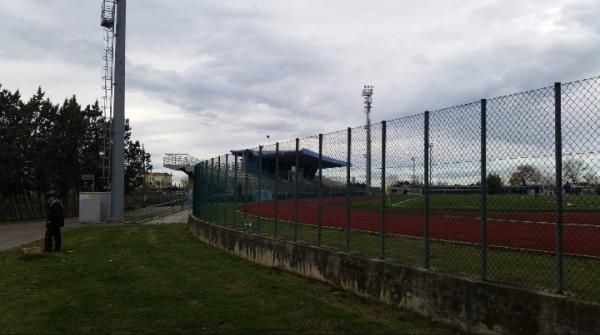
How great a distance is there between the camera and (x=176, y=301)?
9109mm

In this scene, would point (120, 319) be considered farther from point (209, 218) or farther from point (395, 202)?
point (209, 218)

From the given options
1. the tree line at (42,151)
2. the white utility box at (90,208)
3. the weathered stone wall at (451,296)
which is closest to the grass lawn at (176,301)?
the weathered stone wall at (451,296)

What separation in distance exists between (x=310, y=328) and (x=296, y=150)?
18.9 ft

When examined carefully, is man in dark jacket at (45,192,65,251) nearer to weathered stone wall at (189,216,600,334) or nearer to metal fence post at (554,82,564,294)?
weathered stone wall at (189,216,600,334)

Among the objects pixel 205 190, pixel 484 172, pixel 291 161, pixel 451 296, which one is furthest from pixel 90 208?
pixel 484 172

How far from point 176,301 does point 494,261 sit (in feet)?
17.6

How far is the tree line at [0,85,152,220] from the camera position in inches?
1470

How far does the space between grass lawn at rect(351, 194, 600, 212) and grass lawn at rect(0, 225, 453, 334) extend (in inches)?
62.6

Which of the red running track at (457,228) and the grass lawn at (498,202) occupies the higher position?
the grass lawn at (498,202)

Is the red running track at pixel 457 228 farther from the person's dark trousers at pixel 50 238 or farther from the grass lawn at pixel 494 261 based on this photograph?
the person's dark trousers at pixel 50 238

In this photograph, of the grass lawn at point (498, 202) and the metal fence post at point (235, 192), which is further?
the metal fence post at point (235, 192)

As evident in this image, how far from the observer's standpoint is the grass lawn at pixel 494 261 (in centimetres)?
787

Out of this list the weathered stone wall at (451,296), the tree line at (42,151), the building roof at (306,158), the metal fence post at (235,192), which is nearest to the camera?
the weathered stone wall at (451,296)

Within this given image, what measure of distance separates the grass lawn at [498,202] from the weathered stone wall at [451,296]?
988mm
